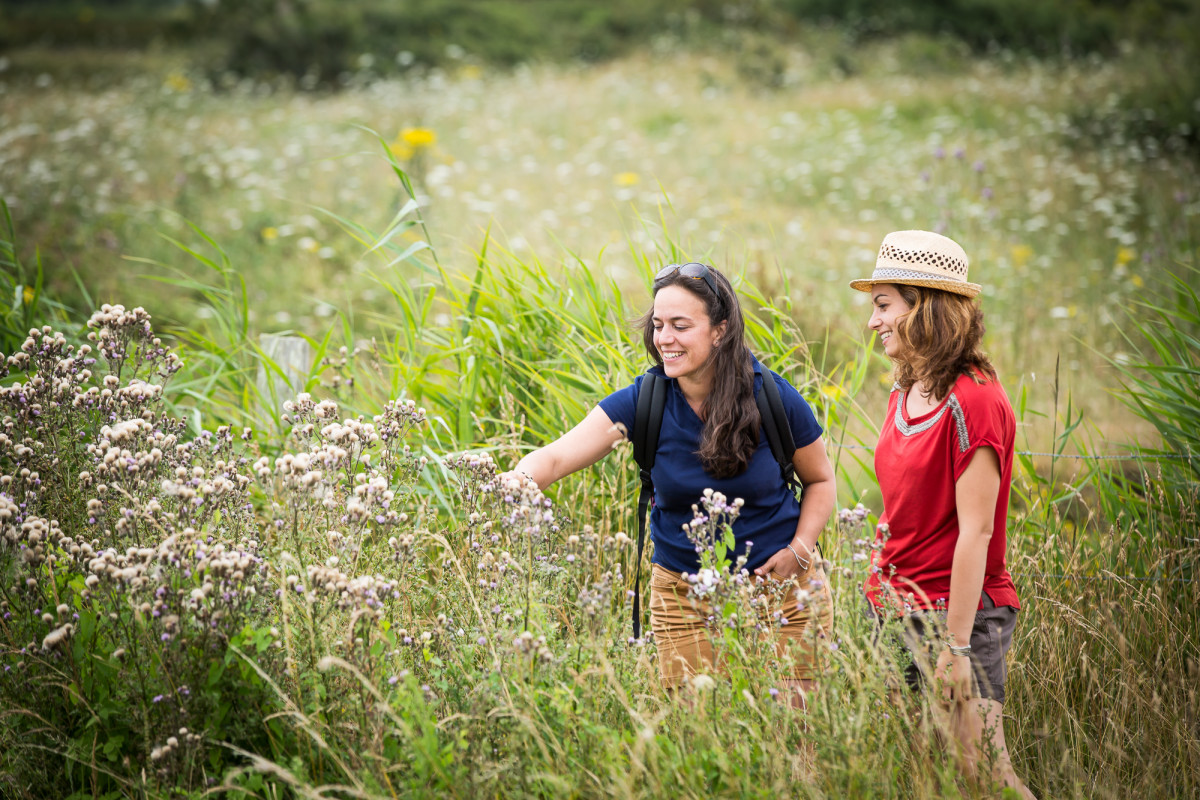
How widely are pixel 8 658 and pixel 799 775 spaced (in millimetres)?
2146

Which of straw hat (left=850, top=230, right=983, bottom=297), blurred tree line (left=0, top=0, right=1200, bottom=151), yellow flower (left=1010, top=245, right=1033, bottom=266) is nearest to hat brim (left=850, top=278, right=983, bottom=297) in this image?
straw hat (left=850, top=230, right=983, bottom=297)

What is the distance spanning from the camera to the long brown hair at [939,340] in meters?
2.50

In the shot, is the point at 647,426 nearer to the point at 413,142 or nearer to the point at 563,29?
the point at 413,142

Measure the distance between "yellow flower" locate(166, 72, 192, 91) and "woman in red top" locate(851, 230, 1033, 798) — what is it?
1910 cm

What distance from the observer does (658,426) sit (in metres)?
2.87

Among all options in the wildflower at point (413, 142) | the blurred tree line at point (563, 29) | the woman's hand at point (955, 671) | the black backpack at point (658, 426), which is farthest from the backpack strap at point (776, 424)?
the blurred tree line at point (563, 29)

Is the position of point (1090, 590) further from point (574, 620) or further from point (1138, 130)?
point (1138, 130)

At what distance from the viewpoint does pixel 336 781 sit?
85.5 inches

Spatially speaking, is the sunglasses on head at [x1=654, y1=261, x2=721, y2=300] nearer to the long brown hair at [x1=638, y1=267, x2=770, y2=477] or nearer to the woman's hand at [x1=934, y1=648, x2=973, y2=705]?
the long brown hair at [x1=638, y1=267, x2=770, y2=477]

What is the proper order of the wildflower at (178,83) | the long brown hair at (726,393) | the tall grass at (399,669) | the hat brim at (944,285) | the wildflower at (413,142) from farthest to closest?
the wildflower at (178,83), the wildflower at (413,142), the long brown hair at (726,393), the hat brim at (944,285), the tall grass at (399,669)

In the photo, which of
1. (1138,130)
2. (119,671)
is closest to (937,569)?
(119,671)

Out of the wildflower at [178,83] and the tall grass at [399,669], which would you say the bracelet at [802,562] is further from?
the wildflower at [178,83]

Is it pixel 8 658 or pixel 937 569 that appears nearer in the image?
pixel 8 658

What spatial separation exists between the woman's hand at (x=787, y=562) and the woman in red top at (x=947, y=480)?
24 centimetres
